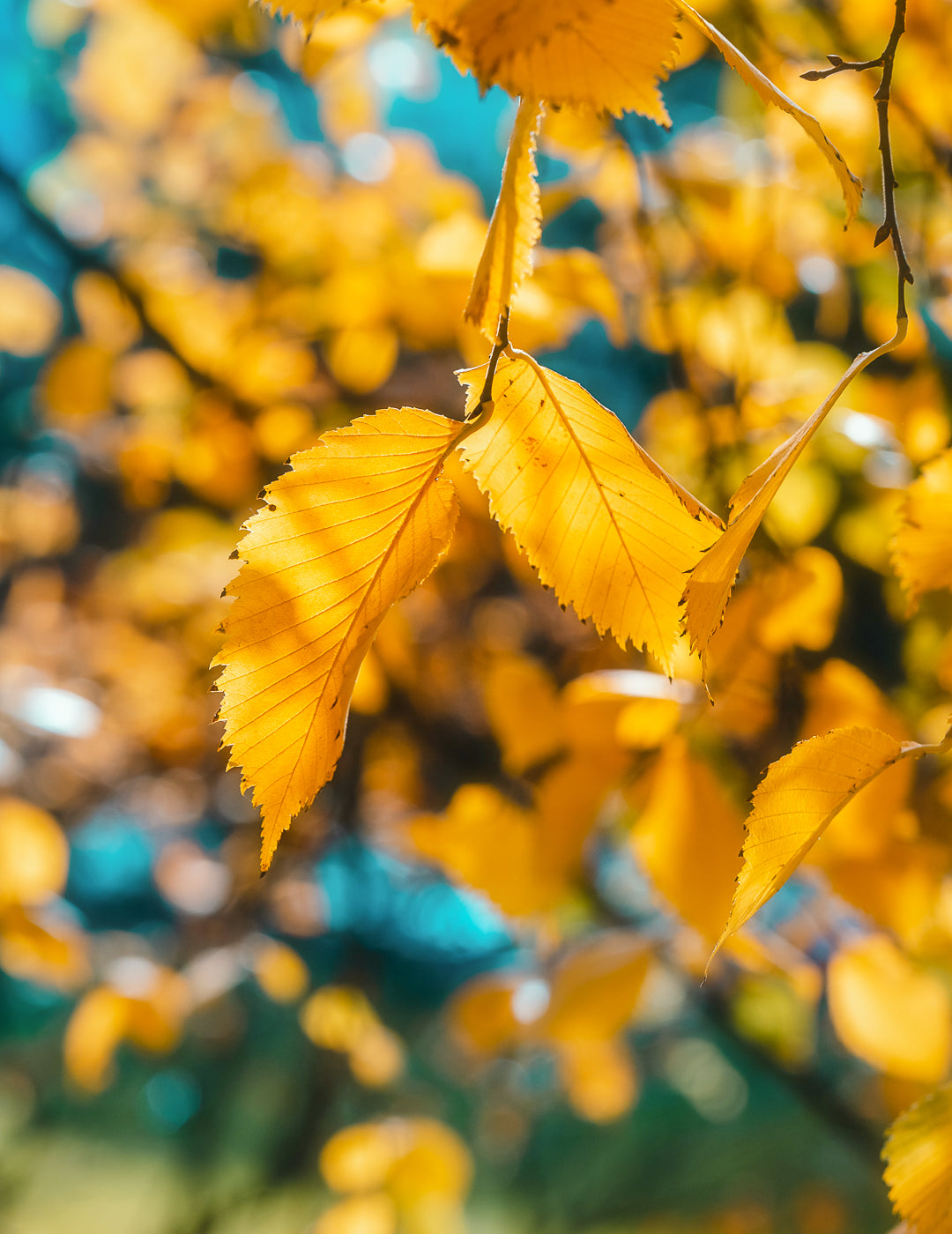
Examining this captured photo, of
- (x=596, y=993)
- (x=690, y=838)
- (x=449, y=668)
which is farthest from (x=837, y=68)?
(x=449, y=668)

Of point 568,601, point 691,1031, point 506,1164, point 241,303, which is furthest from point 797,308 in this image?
point 506,1164

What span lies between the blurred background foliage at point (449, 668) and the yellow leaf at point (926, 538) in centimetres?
11

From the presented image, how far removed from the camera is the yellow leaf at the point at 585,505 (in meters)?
0.28

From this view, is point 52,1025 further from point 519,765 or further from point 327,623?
point 327,623

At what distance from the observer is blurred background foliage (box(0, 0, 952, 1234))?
58cm

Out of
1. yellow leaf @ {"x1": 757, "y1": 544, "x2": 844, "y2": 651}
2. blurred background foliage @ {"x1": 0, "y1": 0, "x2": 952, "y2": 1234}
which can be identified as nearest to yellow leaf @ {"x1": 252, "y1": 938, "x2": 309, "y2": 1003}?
Answer: blurred background foliage @ {"x1": 0, "y1": 0, "x2": 952, "y2": 1234}

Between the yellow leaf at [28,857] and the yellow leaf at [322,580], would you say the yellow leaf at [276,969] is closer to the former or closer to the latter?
the yellow leaf at [28,857]

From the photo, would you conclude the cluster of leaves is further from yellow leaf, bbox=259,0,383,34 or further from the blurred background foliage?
the blurred background foliage

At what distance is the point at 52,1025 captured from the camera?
279 centimetres

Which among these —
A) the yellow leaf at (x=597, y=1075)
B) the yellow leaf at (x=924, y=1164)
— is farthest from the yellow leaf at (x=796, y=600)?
the yellow leaf at (x=597, y=1075)

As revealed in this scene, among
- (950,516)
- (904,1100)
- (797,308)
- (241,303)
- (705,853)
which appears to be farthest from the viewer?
(241,303)

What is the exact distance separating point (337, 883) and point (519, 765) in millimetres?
1872

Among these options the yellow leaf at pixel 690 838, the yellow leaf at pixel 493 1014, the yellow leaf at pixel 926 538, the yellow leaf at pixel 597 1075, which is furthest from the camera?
the yellow leaf at pixel 597 1075

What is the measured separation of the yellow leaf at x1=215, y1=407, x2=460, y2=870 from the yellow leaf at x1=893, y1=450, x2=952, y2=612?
20cm
